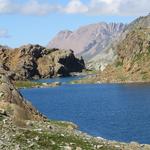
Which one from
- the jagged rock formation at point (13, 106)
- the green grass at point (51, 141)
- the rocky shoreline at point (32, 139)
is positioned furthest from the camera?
the jagged rock formation at point (13, 106)

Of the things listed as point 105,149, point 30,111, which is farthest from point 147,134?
Answer: point 105,149

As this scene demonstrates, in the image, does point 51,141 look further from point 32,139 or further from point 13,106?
point 13,106

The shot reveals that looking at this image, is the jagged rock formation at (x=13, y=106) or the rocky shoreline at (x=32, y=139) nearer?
the rocky shoreline at (x=32, y=139)

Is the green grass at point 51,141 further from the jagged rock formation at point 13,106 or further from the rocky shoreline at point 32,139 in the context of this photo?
the jagged rock formation at point 13,106

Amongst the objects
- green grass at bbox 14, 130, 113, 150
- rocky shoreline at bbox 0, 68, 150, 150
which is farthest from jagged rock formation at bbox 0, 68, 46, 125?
green grass at bbox 14, 130, 113, 150

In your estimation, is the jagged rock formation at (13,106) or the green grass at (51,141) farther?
the jagged rock formation at (13,106)

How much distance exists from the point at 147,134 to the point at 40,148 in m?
59.1

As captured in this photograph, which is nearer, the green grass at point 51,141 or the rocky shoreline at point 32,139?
the rocky shoreline at point 32,139

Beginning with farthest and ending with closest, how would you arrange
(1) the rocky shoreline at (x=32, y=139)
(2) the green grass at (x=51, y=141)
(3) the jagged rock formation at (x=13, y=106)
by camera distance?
(3) the jagged rock formation at (x=13, y=106) → (2) the green grass at (x=51, y=141) → (1) the rocky shoreline at (x=32, y=139)

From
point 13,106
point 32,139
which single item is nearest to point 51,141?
point 32,139

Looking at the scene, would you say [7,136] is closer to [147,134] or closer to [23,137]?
[23,137]

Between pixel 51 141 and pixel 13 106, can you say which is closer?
pixel 51 141

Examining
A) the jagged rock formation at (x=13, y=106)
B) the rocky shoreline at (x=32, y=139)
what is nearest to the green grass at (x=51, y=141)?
the rocky shoreline at (x=32, y=139)

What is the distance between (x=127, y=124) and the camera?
11750 cm
